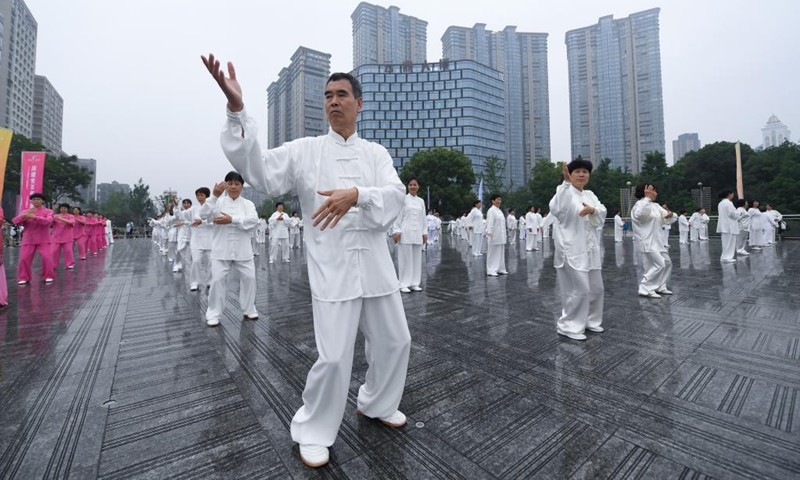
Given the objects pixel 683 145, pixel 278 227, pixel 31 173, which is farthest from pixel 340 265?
pixel 683 145

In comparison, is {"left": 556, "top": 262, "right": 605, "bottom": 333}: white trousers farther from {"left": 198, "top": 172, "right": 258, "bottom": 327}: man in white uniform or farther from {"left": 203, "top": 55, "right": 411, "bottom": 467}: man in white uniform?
{"left": 198, "top": 172, "right": 258, "bottom": 327}: man in white uniform

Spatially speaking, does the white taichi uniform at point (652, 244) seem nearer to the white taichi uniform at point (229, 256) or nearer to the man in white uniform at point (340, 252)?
the man in white uniform at point (340, 252)

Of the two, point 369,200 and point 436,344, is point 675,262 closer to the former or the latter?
point 436,344

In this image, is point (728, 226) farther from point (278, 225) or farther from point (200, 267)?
point (200, 267)

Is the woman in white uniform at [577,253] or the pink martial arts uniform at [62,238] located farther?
the pink martial arts uniform at [62,238]

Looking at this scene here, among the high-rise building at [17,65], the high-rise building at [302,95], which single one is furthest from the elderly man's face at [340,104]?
the high-rise building at [17,65]

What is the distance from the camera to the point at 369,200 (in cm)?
191

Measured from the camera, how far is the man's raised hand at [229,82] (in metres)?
1.66

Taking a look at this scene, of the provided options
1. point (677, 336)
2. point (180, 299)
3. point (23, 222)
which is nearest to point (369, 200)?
point (677, 336)

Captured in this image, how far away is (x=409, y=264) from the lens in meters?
7.12

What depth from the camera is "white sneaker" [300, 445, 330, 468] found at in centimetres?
186

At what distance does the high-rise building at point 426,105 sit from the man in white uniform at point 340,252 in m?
74.4

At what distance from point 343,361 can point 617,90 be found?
341ft

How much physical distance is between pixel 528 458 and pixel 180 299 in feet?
21.7
